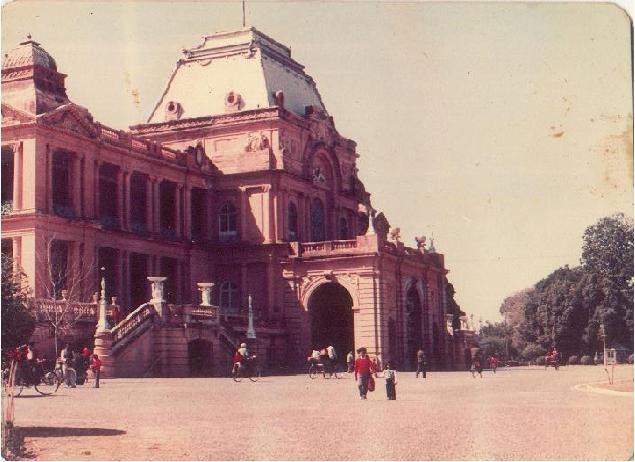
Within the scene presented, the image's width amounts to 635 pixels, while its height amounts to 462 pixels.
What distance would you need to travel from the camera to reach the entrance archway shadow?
2023 centimetres

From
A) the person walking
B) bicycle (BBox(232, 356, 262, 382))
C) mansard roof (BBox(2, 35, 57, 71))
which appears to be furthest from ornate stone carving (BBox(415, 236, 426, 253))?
the person walking

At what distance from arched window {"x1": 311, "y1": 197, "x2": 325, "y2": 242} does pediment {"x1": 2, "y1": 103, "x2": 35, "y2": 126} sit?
2230 cm

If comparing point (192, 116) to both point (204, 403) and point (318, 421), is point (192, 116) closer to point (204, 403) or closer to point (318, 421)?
point (204, 403)

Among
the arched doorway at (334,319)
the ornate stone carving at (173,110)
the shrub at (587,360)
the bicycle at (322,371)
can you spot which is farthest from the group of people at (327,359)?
the shrub at (587,360)

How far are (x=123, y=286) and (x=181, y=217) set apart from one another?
7.49 metres

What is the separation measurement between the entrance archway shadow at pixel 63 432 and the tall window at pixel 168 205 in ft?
124

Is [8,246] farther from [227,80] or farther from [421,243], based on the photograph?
[421,243]

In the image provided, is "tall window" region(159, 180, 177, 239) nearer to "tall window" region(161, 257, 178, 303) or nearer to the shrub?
"tall window" region(161, 257, 178, 303)

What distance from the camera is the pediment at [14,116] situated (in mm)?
46875

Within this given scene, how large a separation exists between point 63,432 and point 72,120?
30896 mm

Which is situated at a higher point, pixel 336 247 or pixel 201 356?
pixel 336 247

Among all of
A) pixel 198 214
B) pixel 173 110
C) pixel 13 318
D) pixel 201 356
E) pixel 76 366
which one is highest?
pixel 173 110

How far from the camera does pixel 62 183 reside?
50.3 m

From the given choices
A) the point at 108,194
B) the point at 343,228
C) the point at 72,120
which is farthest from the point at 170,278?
the point at 343,228
